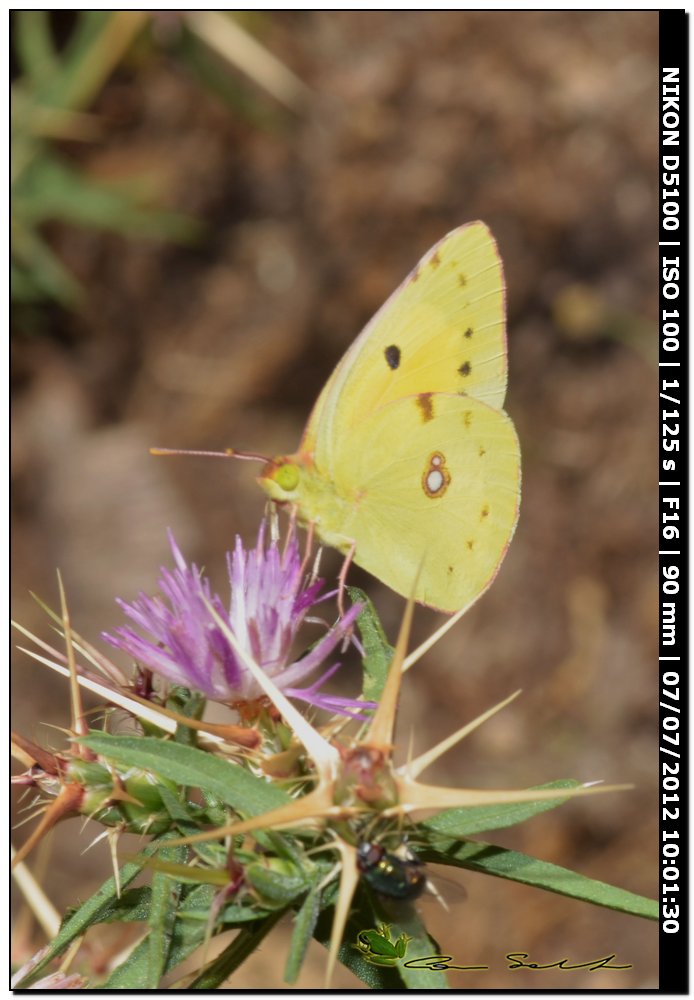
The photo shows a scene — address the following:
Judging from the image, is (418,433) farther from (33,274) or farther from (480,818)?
(33,274)

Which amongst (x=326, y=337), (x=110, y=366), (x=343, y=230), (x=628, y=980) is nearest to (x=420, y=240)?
(x=343, y=230)

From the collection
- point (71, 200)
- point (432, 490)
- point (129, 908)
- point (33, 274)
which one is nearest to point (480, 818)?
point (129, 908)

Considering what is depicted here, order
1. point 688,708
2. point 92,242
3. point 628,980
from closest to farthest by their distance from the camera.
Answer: point 688,708
point 628,980
point 92,242

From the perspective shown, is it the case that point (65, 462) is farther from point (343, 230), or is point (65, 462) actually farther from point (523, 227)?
point (523, 227)

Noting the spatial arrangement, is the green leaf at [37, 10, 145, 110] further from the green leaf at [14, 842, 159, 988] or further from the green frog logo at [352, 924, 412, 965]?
the green frog logo at [352, 924, 412, 965]

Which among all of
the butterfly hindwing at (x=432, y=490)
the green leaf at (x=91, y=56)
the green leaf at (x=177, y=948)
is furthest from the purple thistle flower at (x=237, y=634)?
the green leaf at (x=91, y=56)

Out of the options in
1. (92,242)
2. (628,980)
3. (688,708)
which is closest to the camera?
(688,708)

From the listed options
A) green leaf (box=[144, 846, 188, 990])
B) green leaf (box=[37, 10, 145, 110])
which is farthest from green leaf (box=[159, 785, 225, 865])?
green leaf (box=[37, 10, 145, 110])
